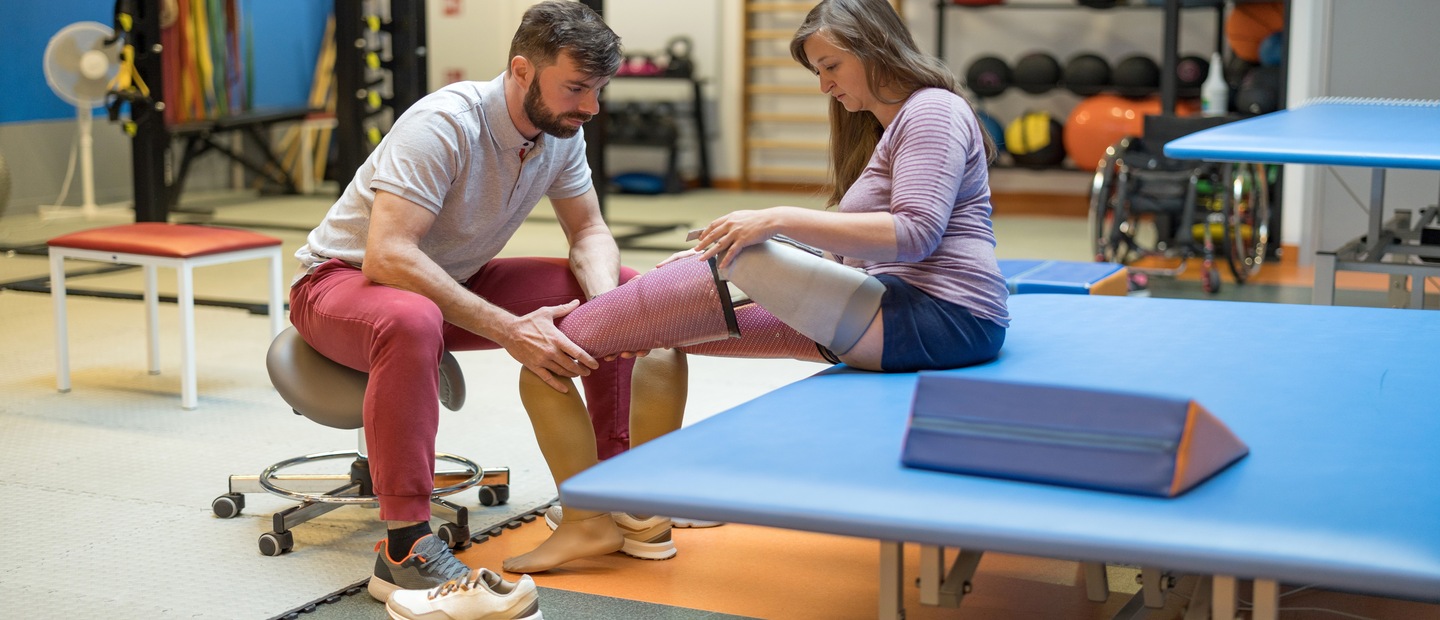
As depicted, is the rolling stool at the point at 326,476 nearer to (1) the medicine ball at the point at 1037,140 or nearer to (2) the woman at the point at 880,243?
(2) the woman at the point at 880,243

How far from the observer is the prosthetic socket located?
2111 millimetres

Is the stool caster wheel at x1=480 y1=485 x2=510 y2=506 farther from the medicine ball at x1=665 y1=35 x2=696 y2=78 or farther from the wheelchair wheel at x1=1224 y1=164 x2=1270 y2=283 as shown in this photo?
the medicine ball at x1=665 y1=35 x2=696 y2=78

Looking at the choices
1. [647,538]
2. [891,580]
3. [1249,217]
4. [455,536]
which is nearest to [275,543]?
[455,536]

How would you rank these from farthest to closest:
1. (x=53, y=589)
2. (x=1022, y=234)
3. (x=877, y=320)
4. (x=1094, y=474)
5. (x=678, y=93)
Answer: (x=678, y=93) < (x=1022, y=234) < (x=53, y=589) < (x=877, y=320) < (x=1094, y=474)

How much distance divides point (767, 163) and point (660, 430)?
6938 millimetres

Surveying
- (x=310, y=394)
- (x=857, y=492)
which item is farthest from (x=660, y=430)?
(x=857, y=492)

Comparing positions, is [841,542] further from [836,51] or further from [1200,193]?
[1200,193]

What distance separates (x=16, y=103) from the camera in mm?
7355

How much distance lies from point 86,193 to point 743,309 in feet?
19.7

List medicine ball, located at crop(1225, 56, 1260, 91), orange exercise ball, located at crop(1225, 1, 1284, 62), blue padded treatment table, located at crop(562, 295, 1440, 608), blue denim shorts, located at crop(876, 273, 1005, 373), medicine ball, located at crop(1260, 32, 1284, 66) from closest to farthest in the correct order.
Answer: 1. blue padded treatment table, located at crop(562, 295, 1440, 608)
2. blue denim shorts, located at crop(876, 273, 1005, 373)
3. medicine ball, located at crop(1260, 32, 1284, 66)
4. orange exercise ball, located at crop(1225, 1, 1284, 62)
5. medicine ball, located at crop(1225, 56, 1260, 91)

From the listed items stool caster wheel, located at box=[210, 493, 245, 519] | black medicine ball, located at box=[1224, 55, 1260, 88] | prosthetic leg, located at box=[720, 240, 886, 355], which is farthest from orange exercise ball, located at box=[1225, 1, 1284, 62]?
stool caster wheel, located at box=[210, 493, 245, 519]

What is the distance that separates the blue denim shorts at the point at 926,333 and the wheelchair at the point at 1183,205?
3.71 m

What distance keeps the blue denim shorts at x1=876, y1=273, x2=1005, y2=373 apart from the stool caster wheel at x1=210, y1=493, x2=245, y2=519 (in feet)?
4.63

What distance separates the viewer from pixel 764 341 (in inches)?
95.3
